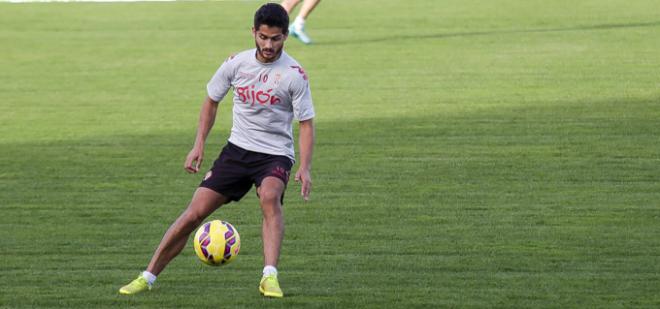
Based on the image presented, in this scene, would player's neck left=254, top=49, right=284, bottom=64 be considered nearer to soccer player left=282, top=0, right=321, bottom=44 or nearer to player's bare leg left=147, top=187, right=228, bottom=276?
player's bare leg left=147, top=187, right=228, bottom=276

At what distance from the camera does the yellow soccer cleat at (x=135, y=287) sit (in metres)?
8.85

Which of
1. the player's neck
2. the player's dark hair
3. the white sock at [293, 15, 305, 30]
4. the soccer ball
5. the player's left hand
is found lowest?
the white sock at [293, 15, 305, 30]

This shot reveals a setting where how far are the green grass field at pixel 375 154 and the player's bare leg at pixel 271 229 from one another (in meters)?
0.15

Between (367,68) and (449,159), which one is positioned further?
(367,68)

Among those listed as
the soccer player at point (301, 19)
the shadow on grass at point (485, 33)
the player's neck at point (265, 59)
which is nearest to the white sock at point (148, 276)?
the player's neck at point (265, 59)

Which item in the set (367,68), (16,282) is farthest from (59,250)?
(367,68)

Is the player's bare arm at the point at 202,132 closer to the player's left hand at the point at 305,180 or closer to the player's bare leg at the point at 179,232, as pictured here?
the player's bare leg at the point at 179,232

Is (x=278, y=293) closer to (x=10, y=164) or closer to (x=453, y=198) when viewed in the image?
(x=453, y=198)

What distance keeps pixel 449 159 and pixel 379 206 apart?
7.01 ft

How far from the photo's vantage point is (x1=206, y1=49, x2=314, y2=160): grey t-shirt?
28.6 ft

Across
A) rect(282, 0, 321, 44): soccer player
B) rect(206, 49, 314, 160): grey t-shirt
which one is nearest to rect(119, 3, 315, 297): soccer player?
rect(206, 49, 314, 160): grey t-shirt

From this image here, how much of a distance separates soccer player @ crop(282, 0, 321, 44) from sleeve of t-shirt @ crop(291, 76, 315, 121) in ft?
34.6

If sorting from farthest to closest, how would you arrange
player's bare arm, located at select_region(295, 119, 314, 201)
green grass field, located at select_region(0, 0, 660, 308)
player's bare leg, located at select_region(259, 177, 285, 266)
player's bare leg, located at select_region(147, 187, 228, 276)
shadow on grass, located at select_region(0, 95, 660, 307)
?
green grass field, located at select_region(0, 0, 660, 308)
shadow on grass, located at select_region(0, 95, 660, 307)
player's bare leg, located at select_region(147, 187, 228, 276)
player's bare leg, located at select_region(259, 177, 285, 266)
player's bare arm, located at select_region(295, 119, 314, 201)

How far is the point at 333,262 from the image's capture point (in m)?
9.88
